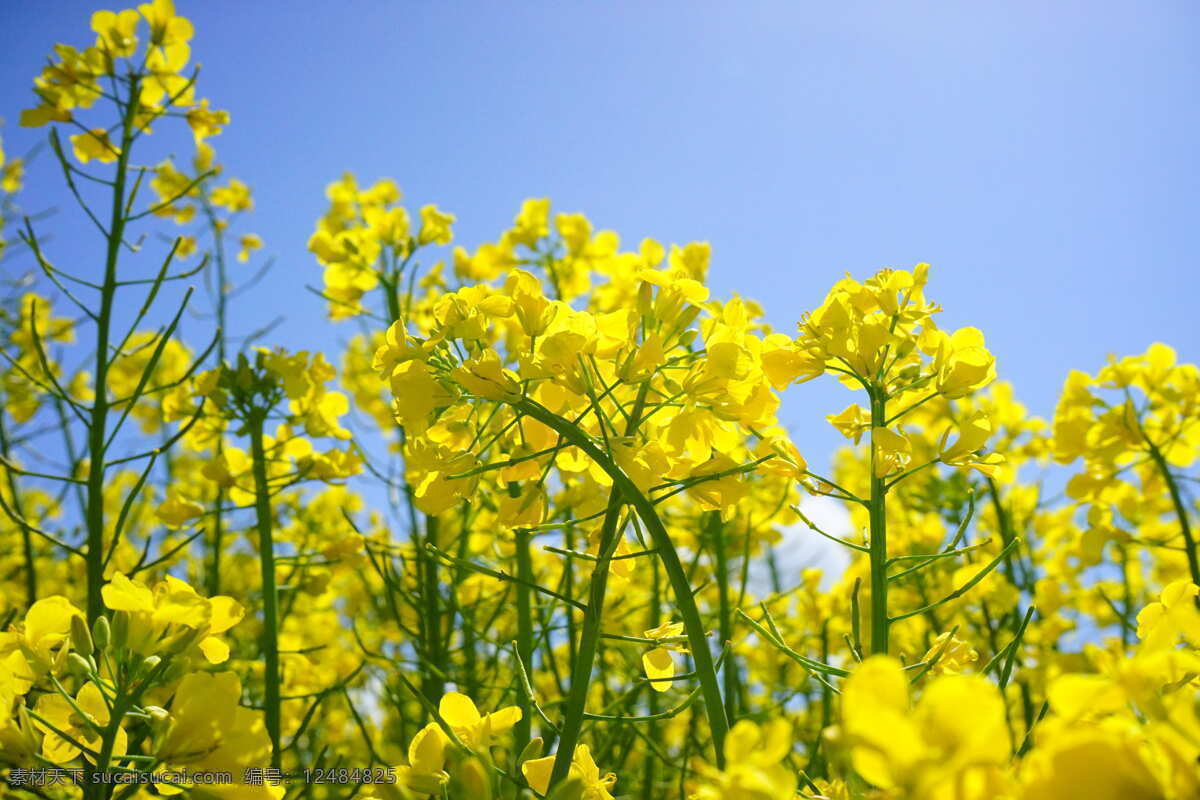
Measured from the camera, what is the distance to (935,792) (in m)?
0.46

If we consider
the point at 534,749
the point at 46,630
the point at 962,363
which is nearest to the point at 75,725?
the point at 46,630

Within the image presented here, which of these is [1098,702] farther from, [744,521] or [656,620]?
[744,521]

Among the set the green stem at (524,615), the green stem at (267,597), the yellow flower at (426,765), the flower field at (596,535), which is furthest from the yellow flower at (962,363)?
the green stem at (267,597)


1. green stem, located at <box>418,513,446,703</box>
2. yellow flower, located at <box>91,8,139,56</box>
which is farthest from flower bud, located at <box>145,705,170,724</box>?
yellow flower, located at <box>91,8,139,56</box>

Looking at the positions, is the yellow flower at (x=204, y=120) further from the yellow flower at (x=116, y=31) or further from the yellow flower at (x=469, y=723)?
the yellow flower at (x=469, y=723)

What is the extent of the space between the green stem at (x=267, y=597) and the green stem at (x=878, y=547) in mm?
1255

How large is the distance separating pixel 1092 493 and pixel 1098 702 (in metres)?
2.06

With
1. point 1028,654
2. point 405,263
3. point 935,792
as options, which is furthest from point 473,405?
point 1028,654

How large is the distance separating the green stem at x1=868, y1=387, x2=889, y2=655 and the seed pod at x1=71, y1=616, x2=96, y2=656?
0.95 m

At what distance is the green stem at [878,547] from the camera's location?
1.07 metres

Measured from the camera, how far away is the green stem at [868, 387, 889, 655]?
1.07 meters

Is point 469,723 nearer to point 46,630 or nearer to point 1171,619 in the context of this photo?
point 46,630

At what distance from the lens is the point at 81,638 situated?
0.99m

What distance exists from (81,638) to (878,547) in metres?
1.00
